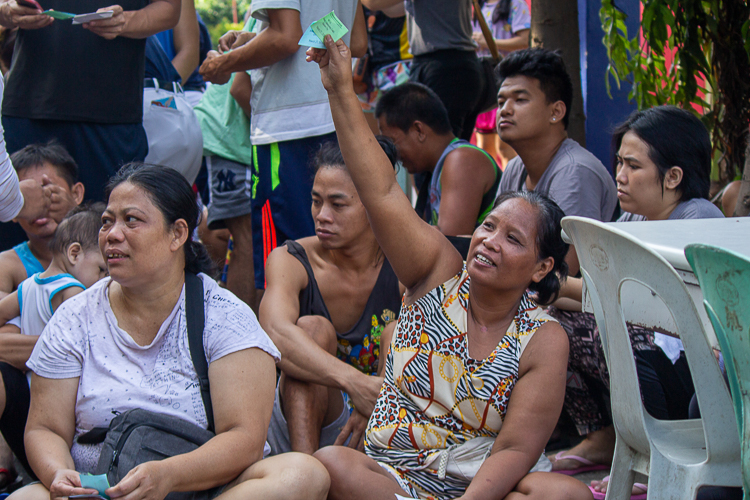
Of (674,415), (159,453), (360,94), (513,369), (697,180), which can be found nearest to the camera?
(159,453)

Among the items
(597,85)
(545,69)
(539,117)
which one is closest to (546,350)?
(539,117)

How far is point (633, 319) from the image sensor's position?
1798mm

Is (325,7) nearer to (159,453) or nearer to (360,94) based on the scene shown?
(360,94)

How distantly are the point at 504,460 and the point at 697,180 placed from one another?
1.45m

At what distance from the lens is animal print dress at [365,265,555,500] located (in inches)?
84.1

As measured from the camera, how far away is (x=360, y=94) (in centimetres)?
530

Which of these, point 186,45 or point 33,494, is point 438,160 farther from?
point 33,494

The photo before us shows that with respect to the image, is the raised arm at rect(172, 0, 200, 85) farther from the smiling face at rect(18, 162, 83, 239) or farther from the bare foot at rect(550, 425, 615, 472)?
the bare foot at rect(550, 425, 615, 472)

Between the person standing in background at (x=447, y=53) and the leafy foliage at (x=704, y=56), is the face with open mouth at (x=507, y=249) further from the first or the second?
the person standing in background at (x=447, y=53)

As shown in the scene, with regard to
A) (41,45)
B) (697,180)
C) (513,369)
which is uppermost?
(41,45)

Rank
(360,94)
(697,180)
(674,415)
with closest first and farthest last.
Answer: (674,415) < (697,180) < (360,94)

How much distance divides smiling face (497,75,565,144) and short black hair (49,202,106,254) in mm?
1972

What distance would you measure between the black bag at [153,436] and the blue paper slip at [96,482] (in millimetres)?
62

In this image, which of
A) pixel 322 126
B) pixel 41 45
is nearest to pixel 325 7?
pixel 322 126
